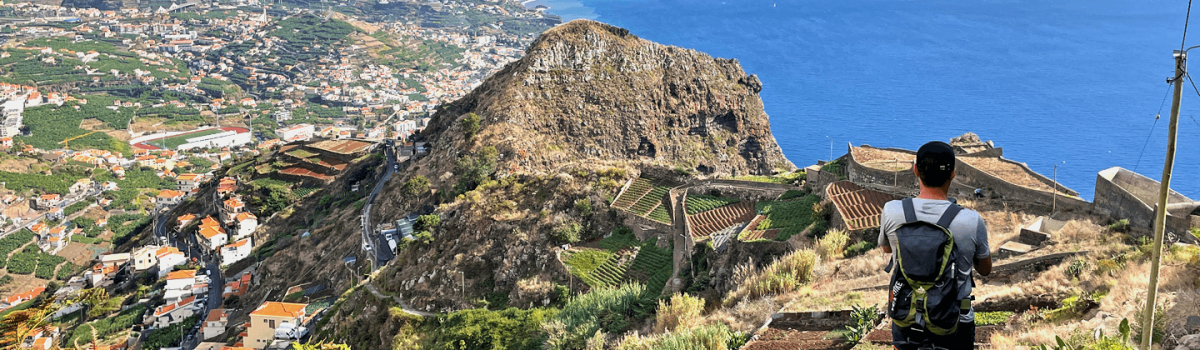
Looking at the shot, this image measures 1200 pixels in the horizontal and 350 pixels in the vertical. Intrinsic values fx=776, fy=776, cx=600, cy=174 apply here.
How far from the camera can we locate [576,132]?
4338cm

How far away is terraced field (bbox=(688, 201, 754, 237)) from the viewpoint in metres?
19.7

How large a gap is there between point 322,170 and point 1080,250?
5094cm

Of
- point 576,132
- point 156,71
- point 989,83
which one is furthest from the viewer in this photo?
point 156,71

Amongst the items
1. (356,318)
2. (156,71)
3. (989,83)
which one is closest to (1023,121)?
(989,83)

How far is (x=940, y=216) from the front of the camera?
441 cm

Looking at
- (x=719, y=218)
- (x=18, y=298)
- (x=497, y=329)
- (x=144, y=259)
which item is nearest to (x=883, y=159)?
(x=719, y=218)

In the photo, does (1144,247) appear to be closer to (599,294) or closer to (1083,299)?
(1083,299)

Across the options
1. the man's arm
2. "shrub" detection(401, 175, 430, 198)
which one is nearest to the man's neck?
the man's arm

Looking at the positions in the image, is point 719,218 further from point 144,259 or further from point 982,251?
point 144,259

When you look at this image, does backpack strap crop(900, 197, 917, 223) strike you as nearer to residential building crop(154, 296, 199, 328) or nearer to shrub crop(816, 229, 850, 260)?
shrub crop(816, 229, 850, 260)

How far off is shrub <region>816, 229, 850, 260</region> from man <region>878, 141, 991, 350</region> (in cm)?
918

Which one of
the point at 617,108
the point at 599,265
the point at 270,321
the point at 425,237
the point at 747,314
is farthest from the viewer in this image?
the point at 617,108

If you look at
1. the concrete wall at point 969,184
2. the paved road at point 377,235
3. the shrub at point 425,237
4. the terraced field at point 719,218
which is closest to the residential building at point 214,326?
the paved road at point 377,235

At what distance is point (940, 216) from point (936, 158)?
0.34 m
